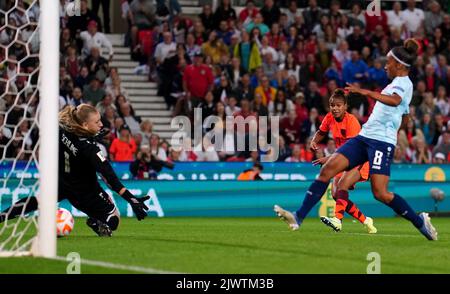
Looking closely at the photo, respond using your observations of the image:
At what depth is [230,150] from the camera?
75.4ft

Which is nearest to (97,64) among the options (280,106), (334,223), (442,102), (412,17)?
(280,106)

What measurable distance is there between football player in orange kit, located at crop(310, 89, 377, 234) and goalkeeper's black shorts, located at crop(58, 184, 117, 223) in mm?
2943

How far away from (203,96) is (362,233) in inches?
415

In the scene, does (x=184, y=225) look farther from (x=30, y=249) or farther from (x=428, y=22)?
(x=428, y=22)

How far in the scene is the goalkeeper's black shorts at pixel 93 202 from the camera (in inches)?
498

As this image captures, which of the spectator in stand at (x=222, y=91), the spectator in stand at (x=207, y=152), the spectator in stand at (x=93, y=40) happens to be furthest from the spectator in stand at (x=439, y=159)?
the spectator in stand at (x=93, y=40)

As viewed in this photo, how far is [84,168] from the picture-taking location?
12.6m

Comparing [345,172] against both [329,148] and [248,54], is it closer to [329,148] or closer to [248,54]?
[329,148]

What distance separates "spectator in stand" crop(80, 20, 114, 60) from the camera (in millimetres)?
24328

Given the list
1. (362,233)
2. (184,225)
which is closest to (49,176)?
(362,233)

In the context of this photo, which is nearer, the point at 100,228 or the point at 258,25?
the point at 100,228

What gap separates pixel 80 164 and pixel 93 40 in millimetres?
12259

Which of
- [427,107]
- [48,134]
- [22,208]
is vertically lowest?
[427,107]

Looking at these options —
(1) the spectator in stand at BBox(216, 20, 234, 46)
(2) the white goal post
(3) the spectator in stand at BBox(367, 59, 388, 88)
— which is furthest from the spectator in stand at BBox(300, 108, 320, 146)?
(2) the white goal post
